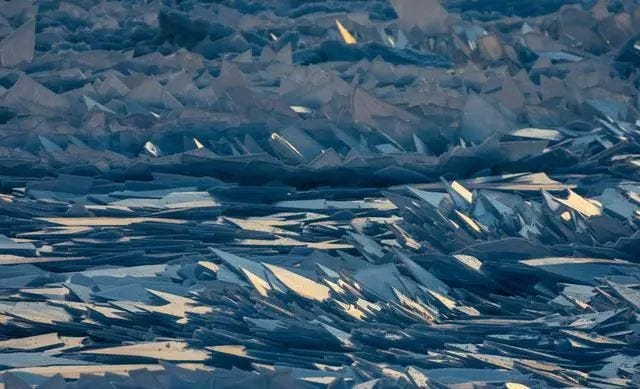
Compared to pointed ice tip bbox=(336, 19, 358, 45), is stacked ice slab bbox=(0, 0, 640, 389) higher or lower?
higher

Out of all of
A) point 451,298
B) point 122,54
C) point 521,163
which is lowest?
point 122,54

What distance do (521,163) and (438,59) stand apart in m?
1.70

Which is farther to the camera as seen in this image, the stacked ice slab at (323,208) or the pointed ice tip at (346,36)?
the pointed ice tip at (346,36)

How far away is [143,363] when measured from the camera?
7.72ft

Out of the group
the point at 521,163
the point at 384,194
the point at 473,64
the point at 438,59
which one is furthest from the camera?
the point at 438,59

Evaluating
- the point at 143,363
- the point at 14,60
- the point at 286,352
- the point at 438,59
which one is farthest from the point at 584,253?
the point at 14,60

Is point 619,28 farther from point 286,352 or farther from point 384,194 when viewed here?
point 286,352

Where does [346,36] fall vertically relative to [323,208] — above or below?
below

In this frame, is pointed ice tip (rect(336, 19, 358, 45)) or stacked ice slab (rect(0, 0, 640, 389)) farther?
pointed ice tip (rect(336, 19, 358, 45))

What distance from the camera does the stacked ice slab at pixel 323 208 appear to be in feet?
7.70

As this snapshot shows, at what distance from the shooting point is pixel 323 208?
3305 millimetres

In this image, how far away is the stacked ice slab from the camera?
235 cm

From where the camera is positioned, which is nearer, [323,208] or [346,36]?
[323,208]

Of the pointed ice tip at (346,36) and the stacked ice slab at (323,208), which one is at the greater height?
the stacked ice slab at (323,208)
